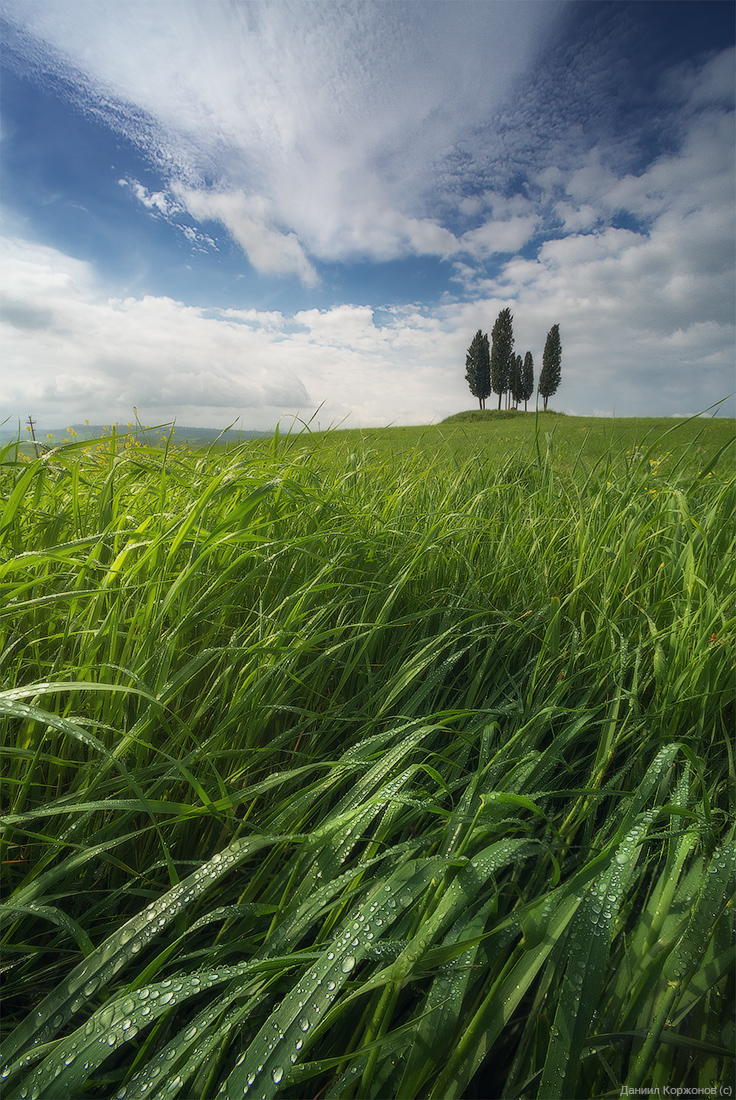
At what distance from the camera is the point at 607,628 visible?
5.32ft

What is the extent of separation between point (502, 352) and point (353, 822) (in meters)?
42.6

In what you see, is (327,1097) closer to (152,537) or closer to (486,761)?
(486,761)

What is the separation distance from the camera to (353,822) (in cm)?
96

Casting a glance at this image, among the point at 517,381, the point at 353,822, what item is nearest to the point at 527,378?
the point at 517,381

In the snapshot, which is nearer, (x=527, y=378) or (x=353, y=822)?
(x=353, y=822)

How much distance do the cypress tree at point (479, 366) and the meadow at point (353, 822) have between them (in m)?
40.7

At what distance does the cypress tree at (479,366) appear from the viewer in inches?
1563

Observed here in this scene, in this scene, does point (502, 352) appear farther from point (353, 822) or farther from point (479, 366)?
point (353, 822)

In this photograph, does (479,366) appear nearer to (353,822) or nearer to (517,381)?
(517,381)

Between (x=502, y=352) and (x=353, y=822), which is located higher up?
(x=502, y=352)

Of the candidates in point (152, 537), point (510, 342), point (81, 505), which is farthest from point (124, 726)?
point (510, 342)

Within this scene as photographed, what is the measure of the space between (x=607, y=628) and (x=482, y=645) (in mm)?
413

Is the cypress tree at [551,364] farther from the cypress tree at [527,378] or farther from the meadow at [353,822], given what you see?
the meadow at [353,822]

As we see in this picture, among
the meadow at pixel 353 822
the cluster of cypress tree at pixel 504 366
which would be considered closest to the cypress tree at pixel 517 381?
the cluster of cypress tree at pixel 504 366
